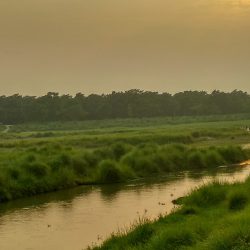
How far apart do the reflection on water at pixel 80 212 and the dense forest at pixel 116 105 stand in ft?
320

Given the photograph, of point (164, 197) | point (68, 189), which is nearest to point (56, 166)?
point (68, 189)

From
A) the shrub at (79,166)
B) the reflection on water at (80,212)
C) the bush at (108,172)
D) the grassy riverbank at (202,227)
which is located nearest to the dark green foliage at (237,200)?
the grassy riverbank at (202,227)

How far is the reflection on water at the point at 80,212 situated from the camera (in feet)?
69.0

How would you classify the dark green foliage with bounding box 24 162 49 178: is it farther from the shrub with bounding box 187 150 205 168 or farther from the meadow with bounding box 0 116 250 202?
the shrub with bounding box 187 150 205 168

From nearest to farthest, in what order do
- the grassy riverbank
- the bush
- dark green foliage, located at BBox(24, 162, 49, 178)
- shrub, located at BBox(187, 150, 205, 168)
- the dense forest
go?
the grassy riverbank
dark green foliage, located at BBox(24, 162, 49, 178)
the bush
shrub, located at BBox(187, 150, 205, 168)
the dense forest

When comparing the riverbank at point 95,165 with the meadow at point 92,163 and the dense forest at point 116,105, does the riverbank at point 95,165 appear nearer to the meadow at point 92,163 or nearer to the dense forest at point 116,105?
the meadow at point 92,163

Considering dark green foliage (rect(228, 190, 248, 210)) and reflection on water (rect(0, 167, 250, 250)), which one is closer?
dark green foliage (rect(228, 190, 248, 210))

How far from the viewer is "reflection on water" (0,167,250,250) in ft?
69.0

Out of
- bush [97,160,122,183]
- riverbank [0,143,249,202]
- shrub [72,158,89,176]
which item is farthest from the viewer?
shrub [72,158,89,176]

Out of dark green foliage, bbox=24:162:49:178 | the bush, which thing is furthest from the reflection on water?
dark green foliage, bbox=24:162:49:178

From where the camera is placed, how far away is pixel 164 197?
29.5 meters

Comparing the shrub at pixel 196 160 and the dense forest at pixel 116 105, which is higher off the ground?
the dense forest at pixel 116 105

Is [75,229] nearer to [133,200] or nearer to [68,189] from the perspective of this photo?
[133,200]

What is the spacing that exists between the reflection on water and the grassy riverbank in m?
2.66
